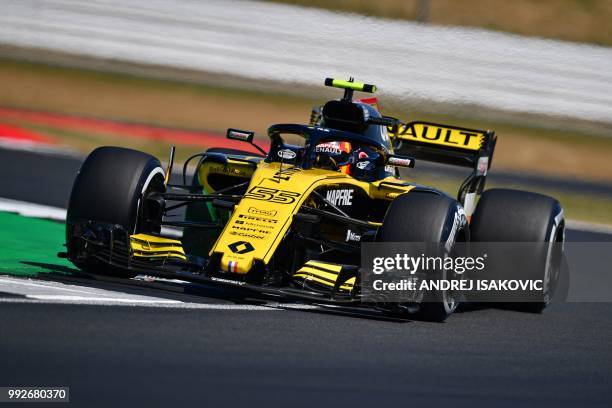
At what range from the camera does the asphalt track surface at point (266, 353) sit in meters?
5.77

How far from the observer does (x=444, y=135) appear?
11398 mm

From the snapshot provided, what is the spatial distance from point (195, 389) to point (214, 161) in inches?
176

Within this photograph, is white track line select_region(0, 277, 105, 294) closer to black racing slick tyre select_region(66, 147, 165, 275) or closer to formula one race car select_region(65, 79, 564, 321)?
formula one race car select_region(65, 79, 564, 321)

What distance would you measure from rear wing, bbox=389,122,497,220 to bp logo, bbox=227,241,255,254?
3031 millimetres

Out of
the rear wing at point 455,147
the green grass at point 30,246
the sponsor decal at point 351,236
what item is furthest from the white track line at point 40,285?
the rear wing at point 455,147

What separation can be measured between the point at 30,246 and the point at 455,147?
152 inches

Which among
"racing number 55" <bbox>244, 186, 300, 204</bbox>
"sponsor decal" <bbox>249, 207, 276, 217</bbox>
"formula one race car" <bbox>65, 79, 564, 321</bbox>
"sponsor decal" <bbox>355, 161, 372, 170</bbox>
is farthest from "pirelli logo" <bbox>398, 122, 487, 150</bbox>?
"sponsor decal" <bbox>249, 207, 276, 217</bbox>

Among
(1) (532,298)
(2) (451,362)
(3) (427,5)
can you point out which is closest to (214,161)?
(1) (532,298)

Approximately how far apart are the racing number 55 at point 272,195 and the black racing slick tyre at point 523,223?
1.78 metres

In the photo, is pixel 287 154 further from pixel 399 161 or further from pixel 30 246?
pixel 30 246

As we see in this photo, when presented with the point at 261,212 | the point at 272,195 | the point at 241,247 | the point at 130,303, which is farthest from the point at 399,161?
the point at 130,303

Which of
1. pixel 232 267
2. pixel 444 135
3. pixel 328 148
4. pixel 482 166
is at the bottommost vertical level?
pixel 232 267

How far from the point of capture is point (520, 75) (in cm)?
2080

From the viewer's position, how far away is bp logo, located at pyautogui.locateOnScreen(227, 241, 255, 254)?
8219 millimetres
